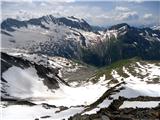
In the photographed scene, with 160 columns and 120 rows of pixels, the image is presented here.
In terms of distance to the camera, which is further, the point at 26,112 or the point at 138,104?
the point at 26,112

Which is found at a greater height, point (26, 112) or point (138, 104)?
point (138, 104)

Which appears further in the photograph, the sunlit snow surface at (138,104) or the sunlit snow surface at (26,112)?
the sunlit snow surface at (26,112)

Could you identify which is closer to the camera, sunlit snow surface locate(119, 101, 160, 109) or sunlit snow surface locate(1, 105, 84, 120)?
sunlit snow surface locate(119, 101, 160, 109)

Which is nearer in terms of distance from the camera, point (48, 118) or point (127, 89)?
point (48, 118)

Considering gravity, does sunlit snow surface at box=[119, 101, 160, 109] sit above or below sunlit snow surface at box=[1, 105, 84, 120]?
above

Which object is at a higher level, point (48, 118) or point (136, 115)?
point (136, 115)

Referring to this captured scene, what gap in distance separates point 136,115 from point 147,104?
23564mm

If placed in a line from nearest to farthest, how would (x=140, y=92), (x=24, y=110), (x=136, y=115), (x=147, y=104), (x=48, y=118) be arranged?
(x=136, y=115) < (x=147, y=104) < (x=48, y=118) < (x=24, y=110) < (x=140, y=92)

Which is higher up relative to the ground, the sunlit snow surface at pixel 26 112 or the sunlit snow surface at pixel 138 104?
the sunlit snow surface at pixel 138 104

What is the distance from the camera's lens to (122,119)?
56719 mm

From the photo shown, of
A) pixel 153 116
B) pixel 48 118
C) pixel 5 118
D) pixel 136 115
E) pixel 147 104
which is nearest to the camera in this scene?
pixel 153 116

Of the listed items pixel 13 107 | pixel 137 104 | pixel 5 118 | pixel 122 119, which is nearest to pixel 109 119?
pixel 122 119

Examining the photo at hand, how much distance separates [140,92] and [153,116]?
96052 mm

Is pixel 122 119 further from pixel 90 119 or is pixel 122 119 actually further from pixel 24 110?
pixel 24 110
